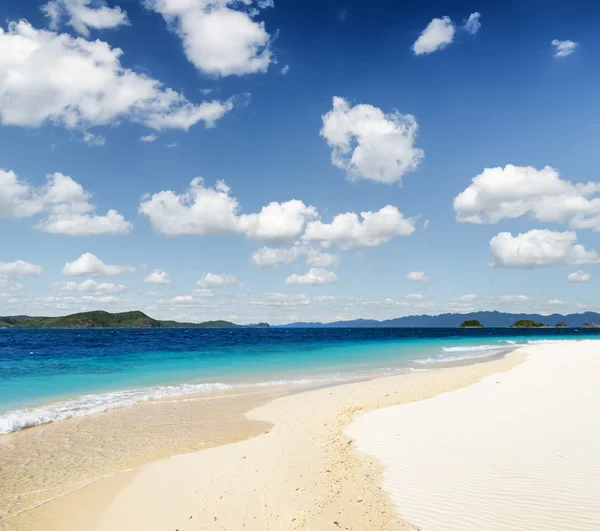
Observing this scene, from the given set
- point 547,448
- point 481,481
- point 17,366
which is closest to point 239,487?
point 481,481

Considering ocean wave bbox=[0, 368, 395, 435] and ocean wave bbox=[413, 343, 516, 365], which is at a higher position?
ocean wave bbox=[0, 368, 395, 435]

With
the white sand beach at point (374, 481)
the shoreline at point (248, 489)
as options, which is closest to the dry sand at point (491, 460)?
the white sand beach at point (374, 481)

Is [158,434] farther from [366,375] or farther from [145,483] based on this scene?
[366,375]

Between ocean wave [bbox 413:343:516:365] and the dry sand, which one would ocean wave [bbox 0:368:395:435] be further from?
ocean wave [bbox 413:343:516:365]

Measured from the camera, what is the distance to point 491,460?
28.3 ft

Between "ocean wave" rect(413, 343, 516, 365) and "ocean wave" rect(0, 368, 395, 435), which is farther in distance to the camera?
"ocean wave" rect(413, 343, 516, 365)

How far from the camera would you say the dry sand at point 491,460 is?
6434 mm

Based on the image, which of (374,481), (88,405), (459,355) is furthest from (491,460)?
(459,355)

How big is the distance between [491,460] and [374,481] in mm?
2800

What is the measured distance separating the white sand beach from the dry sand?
0.03 metres

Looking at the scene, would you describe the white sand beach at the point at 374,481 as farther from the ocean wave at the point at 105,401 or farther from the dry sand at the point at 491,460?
the ocean wave at the point at 105,401

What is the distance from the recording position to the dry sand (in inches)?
253

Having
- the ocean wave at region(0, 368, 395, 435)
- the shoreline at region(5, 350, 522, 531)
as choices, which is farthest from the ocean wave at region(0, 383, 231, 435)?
the shoreline at region(5, 350, 522, 531)

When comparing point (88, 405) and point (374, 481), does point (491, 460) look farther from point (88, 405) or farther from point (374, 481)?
point (88, 405)
